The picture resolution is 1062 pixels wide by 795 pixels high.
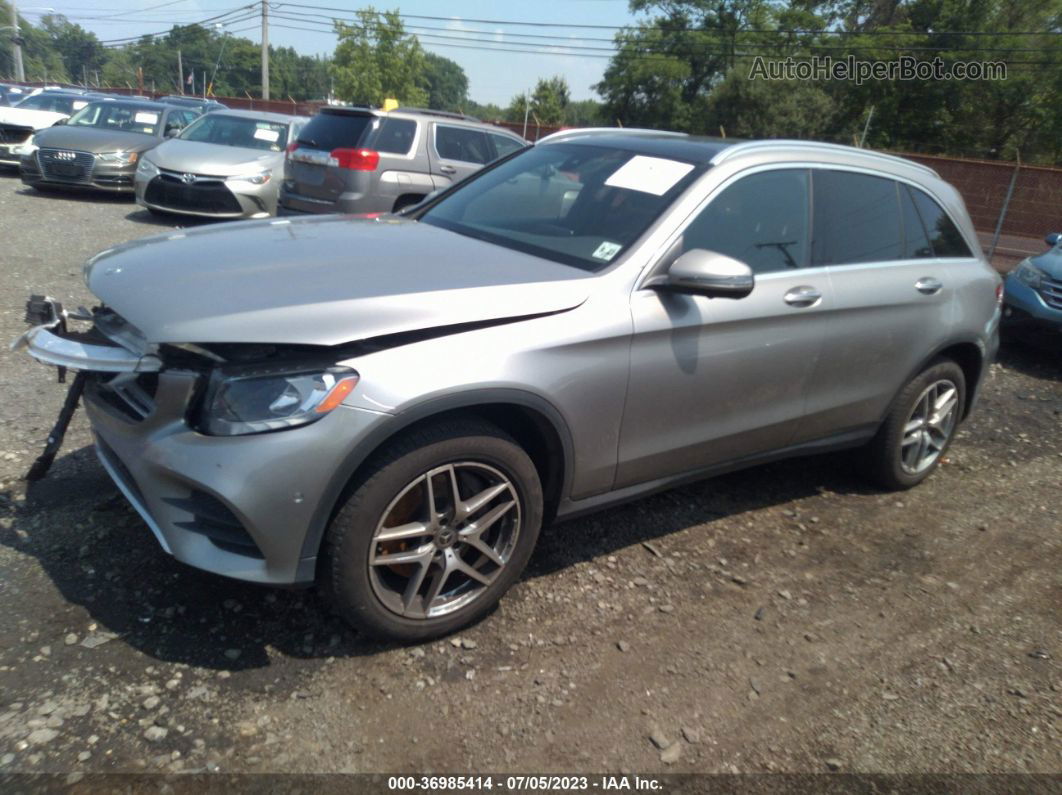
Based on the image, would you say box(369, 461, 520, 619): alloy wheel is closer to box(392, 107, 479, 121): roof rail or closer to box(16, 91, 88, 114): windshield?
box(392, 107, 479, 121): roof rail

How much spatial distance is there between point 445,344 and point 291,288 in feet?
1.72

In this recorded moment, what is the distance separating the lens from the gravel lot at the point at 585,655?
2510 mm

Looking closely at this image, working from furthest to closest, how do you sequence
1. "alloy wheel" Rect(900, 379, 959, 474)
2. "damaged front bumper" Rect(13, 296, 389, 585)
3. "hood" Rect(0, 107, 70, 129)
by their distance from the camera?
"hood" Rect(0, 107, 70, 129), "alloy wheel" Rect(900, 379, 959, 474), "damaged front bumper" Rect(13, 296, 389, 585)

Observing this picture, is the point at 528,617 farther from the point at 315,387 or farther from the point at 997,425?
the point at 997,425

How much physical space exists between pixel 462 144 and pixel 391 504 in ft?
26.2

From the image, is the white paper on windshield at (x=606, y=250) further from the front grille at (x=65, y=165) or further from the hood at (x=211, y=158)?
the front grille at (x=65, y=165)

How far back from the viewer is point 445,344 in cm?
269

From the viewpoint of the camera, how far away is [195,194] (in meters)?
10.3

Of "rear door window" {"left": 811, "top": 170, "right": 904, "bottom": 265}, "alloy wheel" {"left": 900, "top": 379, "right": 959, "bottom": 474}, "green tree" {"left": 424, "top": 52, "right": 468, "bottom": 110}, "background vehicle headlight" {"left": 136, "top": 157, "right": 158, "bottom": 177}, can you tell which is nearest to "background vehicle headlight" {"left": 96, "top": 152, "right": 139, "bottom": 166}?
"background vehicle headlight" {"left": 136, "top": 157, "right": 158, "bottom": 177}

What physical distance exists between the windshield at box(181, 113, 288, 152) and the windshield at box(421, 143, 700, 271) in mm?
8252

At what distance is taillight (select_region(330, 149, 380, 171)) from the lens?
28.4 ft

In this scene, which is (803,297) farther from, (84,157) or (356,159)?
(84,157)

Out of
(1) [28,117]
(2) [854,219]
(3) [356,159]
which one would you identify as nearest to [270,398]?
(2) [854,219]

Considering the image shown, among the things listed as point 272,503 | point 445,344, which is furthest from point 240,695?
point 445,344
